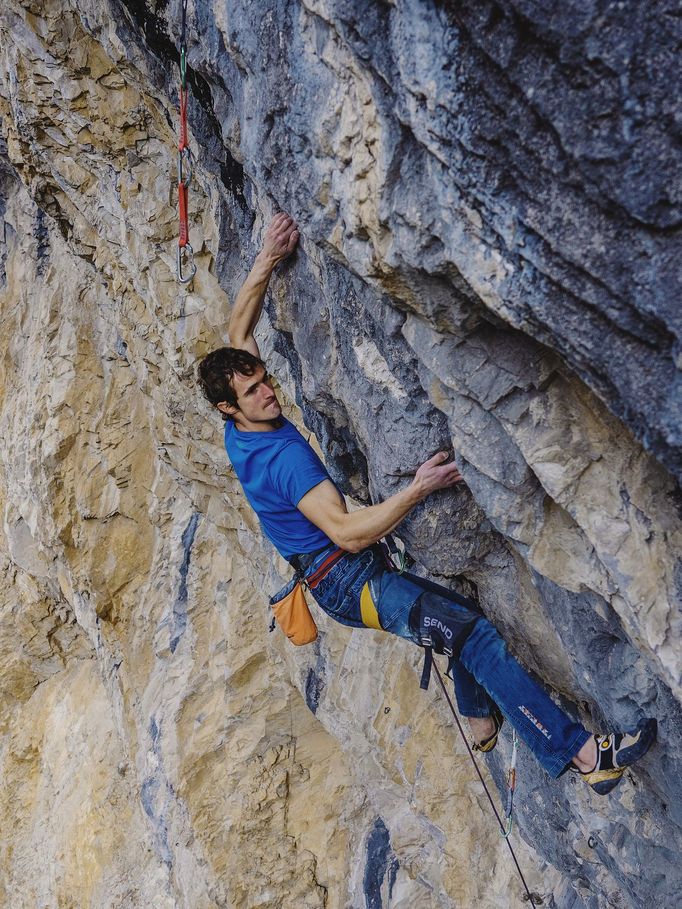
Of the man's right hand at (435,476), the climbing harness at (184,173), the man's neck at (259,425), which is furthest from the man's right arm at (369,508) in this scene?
the climbing harness at (184,173)

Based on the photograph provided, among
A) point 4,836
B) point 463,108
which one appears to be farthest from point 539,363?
point 4,836

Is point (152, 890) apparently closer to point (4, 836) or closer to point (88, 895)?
point (88, 895)

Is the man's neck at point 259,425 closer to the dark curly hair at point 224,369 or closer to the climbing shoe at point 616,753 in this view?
the dark curly hair at point 224,369

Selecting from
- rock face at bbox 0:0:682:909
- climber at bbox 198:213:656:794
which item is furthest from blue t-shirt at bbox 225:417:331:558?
rock face at bbox 0:0:682:909

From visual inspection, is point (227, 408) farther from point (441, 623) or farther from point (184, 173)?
point (184, 173)

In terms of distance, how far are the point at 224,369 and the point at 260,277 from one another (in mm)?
455

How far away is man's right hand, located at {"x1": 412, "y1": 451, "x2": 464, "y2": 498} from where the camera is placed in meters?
2.90

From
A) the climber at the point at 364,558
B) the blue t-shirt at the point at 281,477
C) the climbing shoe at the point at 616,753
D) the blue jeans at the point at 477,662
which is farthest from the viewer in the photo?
the blue t-shirt at the point at 281,477

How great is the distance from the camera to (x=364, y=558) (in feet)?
11.5

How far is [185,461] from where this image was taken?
21.4 ft

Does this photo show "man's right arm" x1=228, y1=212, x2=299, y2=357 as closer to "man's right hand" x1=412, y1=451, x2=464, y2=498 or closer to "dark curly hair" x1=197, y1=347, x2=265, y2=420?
"dark curly hair" x1=197, y1=347, x2=265, y2=420

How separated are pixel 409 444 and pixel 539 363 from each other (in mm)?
797

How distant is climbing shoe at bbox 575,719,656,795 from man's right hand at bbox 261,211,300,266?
238 centimetres

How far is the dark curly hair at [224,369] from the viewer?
10.9 ft
